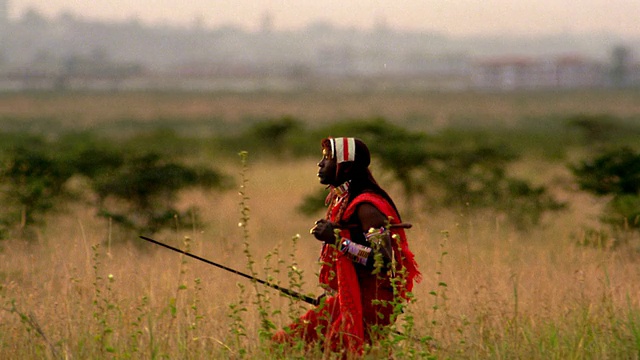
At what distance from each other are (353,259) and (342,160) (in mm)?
481

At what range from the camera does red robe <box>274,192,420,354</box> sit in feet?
15.2

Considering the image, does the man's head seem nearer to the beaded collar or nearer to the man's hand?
the beaded collar

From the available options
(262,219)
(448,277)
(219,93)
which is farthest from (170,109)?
(448,277)

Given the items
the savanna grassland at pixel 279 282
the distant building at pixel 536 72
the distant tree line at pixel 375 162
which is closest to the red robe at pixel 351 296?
the savanna grassland at pixel 279 282

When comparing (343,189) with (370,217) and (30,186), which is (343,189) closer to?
(370,217)

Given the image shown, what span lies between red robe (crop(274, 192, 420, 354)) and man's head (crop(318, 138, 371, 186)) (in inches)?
5.6

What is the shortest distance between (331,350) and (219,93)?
4186 inches

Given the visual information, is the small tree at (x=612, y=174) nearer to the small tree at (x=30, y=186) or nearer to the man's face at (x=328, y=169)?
the small tree at (x=30, y=186)

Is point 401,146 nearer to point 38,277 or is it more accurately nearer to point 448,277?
point 448,277

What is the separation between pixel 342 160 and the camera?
469 centimetres

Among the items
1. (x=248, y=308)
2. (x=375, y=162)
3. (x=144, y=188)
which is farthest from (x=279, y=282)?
(x=375, y=162)

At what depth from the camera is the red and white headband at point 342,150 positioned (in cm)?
469

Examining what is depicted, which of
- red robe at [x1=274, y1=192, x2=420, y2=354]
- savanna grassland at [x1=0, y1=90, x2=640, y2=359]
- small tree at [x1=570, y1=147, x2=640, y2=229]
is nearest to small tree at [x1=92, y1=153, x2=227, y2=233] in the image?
savanna grassland at [x1=0, y1=90, x2=640, y2=359]

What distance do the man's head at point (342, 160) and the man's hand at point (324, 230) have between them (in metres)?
0.28
